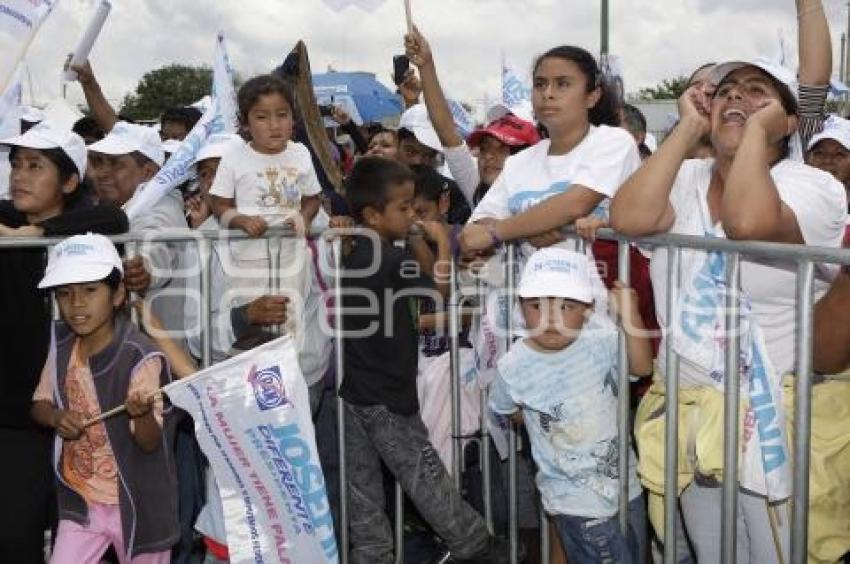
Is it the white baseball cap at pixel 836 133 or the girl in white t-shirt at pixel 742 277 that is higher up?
the white baseball cap at pixel 836 133

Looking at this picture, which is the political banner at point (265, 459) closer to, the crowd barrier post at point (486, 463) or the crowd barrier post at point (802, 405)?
the crowd barrier post at point (486, 463)

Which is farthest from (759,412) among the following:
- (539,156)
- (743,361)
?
(539,156)

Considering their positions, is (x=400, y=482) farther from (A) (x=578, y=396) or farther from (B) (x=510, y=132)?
(B) (x=510, y=132)

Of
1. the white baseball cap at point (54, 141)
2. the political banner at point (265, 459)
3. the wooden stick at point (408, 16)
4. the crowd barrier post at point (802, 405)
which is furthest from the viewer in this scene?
the wooden stick at point (408, 16)

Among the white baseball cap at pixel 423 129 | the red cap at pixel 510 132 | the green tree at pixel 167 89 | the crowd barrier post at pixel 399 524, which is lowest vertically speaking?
the crowd barrier post at pixel 399 524

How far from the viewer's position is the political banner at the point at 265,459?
11.9 ft

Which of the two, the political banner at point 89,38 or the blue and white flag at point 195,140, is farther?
the political banner at point 89,38

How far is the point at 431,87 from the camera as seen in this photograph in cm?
518

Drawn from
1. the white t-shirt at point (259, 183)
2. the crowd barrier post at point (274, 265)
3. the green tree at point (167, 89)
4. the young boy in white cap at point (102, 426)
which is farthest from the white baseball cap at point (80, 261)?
the green tree at point (167, 89)

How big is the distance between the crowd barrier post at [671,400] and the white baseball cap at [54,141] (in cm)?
243

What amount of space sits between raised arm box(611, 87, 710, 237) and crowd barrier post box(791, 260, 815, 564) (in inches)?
23.0

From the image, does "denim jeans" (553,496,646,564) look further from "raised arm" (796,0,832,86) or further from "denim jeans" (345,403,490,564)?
"raised arm" (796,0,832,86)

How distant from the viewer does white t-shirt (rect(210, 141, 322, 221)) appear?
4812mm

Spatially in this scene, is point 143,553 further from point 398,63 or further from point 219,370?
point 398,63
